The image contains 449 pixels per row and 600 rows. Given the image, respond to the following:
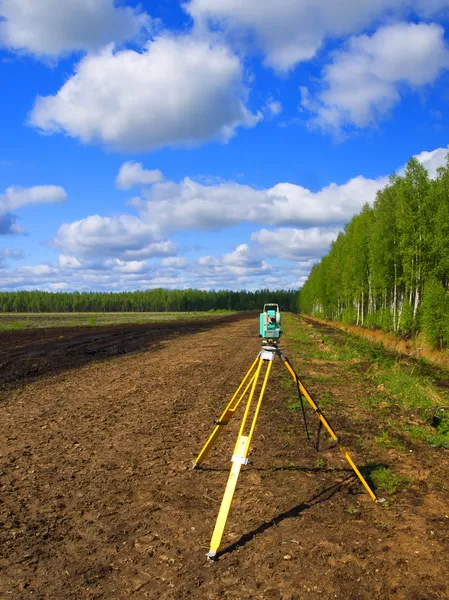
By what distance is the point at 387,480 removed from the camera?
6016 mm

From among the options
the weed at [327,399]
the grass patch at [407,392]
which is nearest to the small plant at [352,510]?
the weed at [327,399]

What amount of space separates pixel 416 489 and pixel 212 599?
11.2 ft

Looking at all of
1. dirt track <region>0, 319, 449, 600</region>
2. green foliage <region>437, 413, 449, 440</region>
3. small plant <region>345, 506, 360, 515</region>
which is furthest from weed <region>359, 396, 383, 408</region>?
small plant <region>345, 506, 360, 515</region>

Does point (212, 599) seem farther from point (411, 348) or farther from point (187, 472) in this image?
point (411, 348)

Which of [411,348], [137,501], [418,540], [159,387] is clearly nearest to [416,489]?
[418,540]

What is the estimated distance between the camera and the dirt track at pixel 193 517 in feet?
12.8

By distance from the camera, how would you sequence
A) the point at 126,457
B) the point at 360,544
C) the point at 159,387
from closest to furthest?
the point at 360,544
the point at 126,457
the point at 159,387

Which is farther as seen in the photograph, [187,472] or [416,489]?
[187,472]

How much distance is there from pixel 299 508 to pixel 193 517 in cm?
132

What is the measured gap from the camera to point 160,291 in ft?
653

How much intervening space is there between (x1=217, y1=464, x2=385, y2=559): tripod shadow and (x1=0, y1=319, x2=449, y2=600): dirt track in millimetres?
21

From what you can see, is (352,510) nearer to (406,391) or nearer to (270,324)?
(270,324)

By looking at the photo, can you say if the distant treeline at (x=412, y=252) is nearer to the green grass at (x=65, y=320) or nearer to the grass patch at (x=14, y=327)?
the green grass at (x=65, y=320)

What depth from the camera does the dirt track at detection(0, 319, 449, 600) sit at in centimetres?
391
